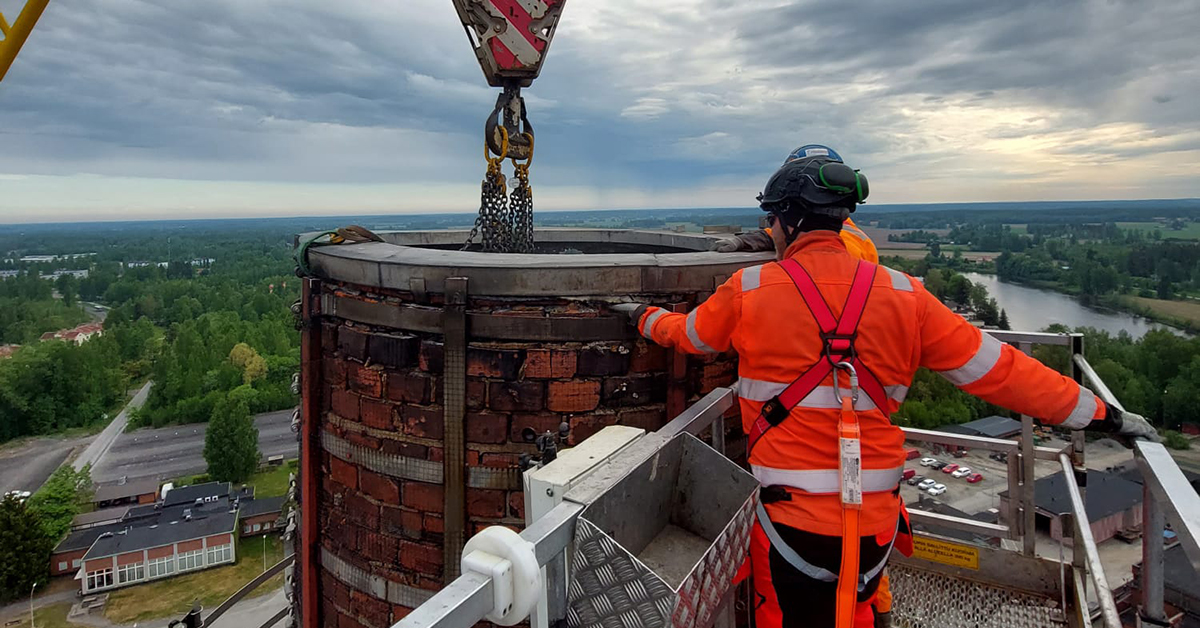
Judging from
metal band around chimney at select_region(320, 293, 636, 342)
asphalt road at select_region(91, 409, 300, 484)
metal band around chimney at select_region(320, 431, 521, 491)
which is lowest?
asphalt road at select_region(91, 409, 300, 484)

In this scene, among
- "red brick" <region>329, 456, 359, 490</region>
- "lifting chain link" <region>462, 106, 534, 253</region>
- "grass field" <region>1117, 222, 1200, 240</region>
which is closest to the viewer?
"red brick" <region>329, 456, 359, 490</region>

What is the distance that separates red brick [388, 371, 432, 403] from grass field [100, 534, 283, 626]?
2659 centimetres

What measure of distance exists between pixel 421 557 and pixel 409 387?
3.12ft

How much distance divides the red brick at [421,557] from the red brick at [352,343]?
1.10 meters

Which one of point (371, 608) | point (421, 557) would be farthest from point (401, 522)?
point (371, 608)

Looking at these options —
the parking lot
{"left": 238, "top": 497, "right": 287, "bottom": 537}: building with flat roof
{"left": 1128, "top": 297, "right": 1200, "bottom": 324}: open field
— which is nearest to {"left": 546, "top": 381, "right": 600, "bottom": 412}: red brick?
the parking lot

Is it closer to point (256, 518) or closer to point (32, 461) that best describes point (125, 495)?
point (256, 518)

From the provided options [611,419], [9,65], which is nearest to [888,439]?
[611,419]

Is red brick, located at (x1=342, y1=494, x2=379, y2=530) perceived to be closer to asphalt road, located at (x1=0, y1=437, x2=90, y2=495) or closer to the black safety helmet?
the black safety helmet

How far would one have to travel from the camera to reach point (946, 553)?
427cm

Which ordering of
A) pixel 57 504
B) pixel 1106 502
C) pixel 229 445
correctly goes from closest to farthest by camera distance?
pixel 1106 502 → pixel 57 504 → pixel 229 445

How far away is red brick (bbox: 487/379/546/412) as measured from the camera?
3.58 m

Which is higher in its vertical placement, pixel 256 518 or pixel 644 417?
pixel 644 417

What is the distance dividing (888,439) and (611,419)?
1489 mm
